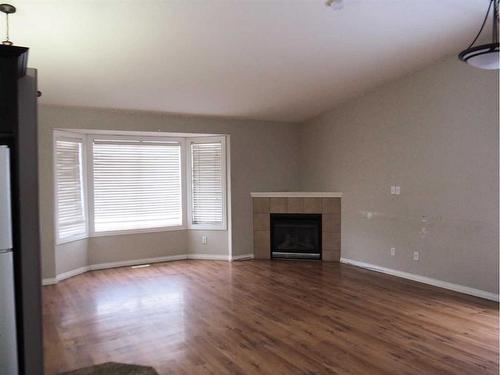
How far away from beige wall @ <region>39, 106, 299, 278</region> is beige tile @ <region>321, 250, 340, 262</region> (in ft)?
4.12

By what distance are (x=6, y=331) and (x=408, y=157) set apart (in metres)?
4.84

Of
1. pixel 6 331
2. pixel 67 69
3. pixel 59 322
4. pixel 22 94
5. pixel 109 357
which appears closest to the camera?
pixel 6 331

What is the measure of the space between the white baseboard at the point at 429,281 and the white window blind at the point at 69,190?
4173 millimetres

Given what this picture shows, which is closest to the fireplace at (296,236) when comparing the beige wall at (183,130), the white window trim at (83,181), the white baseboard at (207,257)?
the beige wall at (183,130)

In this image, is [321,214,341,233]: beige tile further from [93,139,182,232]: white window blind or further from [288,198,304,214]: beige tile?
[93,139,182,232]: white window blind

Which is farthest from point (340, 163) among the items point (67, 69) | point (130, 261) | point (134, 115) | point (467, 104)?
point (67, 69)

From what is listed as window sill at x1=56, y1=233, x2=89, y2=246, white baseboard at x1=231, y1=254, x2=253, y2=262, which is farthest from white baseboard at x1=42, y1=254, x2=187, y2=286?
white baseboard at x1=231, y1=254, x2=253, y2=262

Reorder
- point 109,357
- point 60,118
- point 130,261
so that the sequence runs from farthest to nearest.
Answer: point 130,261 < point 60,118 < point 109,357

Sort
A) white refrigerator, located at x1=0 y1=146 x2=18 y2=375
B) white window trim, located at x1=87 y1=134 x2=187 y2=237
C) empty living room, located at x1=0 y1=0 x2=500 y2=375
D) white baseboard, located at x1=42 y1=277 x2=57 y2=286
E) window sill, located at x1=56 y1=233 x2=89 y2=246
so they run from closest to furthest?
white refrigerator, located at x1=0 y1=146 x2=18 y2=375, empty living room, located at x1=0 y1=0 x2=500 y2=375, white baseboard, located at x1=42 y1=277 x2=57 y2=286, window sill, located at x1=56 y1=233 x2=89 y2=246, white window trim, located at x1=87 y1=134 x2=187 y2=237

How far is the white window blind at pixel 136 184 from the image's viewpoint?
5.99 metres

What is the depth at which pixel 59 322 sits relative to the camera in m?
3.80

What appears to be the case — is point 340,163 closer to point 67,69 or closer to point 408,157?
point 408,157

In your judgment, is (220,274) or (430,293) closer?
(430,293)

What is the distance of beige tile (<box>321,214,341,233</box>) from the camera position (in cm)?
638
